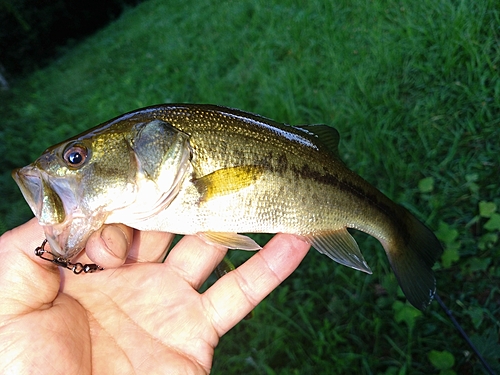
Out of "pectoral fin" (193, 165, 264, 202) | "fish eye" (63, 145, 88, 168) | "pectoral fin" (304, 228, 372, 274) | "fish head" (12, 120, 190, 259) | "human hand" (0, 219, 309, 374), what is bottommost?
"pectoral fin" (304, 228, 372, 274)

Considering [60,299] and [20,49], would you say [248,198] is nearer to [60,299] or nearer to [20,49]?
[60,299]

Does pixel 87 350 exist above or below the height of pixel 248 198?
below

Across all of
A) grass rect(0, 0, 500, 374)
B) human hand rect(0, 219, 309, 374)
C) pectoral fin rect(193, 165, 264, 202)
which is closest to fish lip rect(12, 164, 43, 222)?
human hand rect(0, 219, 309, 374)

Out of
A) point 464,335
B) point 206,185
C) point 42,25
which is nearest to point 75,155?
point 206,185

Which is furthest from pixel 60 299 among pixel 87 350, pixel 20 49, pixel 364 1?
pixel 20 49

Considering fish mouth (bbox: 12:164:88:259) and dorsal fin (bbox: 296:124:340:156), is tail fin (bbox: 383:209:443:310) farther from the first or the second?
fish mouth (bbox: 12:164:88:259)

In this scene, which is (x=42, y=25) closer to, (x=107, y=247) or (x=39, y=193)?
(x=39, y=193)
